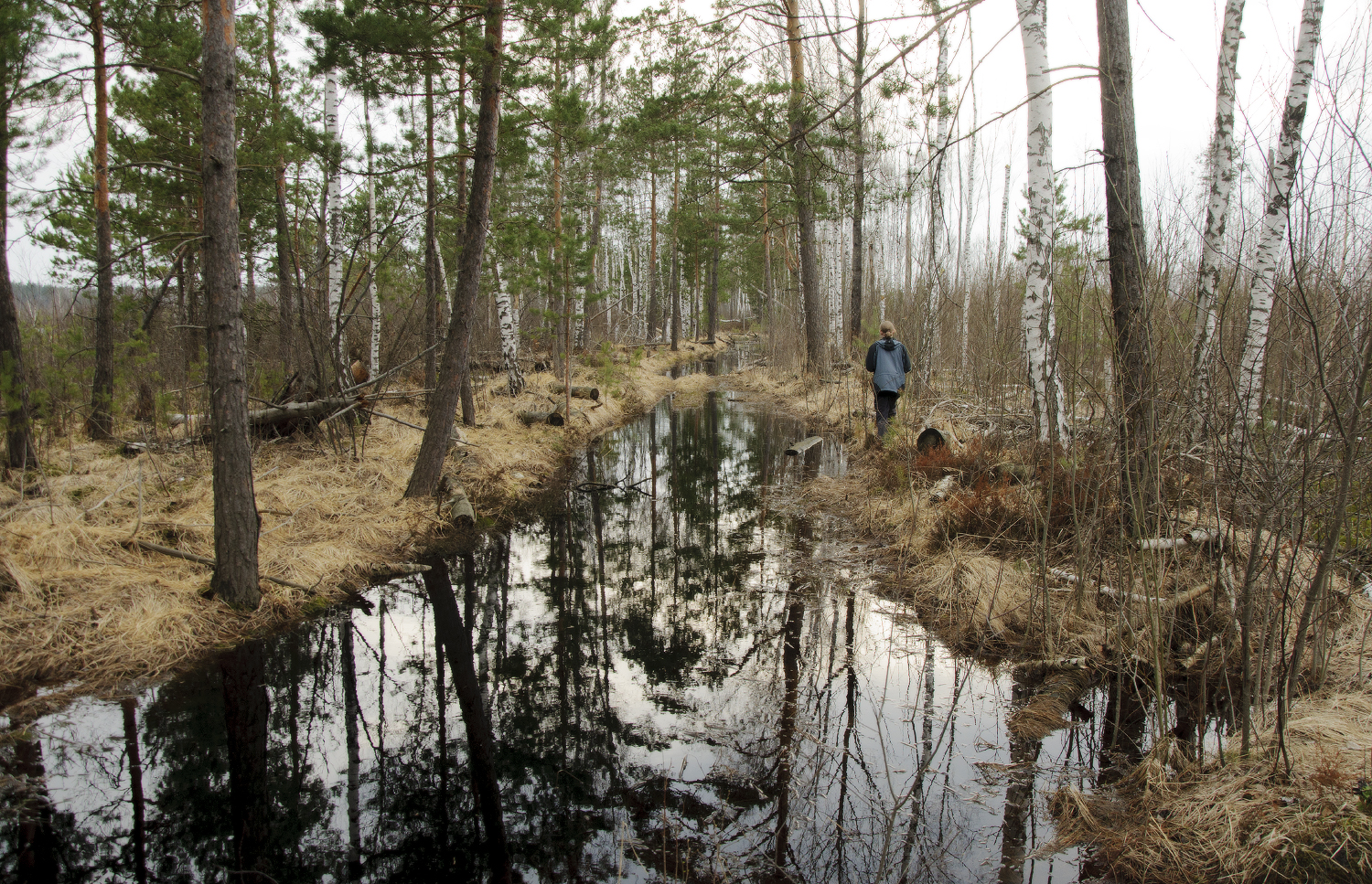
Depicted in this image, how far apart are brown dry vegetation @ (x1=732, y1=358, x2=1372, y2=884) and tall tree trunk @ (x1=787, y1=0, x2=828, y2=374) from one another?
7.17 metres

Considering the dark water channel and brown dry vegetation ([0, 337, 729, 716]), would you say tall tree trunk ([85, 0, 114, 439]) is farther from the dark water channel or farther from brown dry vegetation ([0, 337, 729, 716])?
the dark water channel

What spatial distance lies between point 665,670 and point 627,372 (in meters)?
13.9

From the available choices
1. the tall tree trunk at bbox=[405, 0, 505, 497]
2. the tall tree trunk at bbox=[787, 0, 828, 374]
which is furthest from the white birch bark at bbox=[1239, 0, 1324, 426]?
the tall tree trunk at bbox=[405, 0, 505, 497]

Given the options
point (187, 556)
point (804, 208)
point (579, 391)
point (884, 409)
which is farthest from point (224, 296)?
point (804, 208)

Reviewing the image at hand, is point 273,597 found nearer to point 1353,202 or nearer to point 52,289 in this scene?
point 1353,202

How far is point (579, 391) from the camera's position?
13812 millimetres

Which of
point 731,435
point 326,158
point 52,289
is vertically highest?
point 326,158

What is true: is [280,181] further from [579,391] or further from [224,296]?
[224,296]

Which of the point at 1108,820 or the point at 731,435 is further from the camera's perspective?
the point at 731,435

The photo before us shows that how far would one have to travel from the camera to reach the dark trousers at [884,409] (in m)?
9.38

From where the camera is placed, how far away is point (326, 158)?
30.6 ft

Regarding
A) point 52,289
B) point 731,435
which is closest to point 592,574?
point 731,435

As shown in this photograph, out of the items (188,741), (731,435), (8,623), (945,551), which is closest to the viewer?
(188,741)

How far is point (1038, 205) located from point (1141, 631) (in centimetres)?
354
